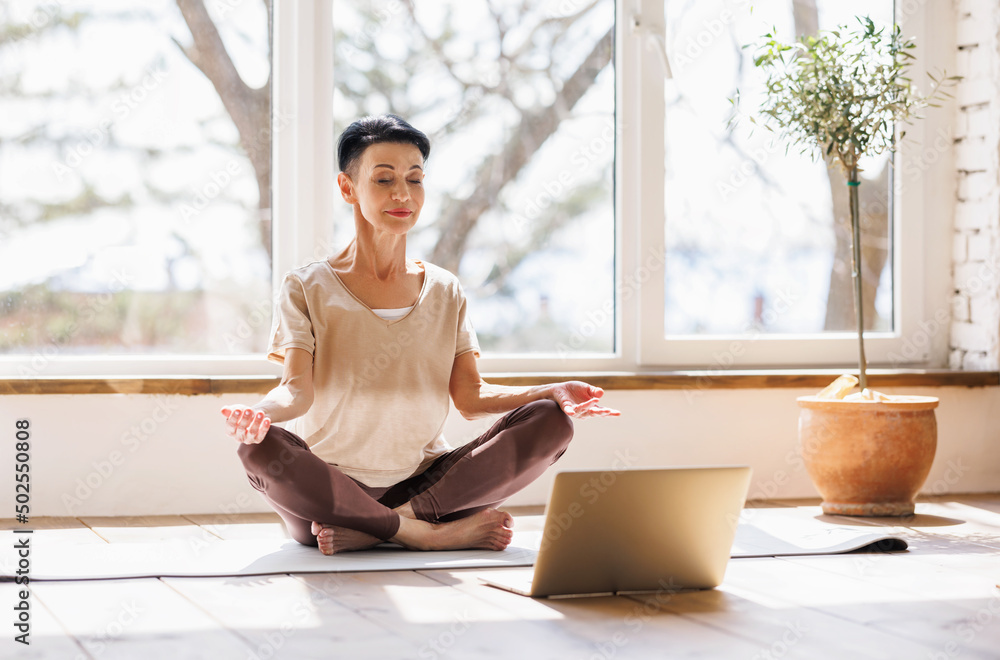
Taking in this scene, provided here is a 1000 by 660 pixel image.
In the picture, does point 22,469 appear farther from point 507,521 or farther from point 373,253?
point 507,521

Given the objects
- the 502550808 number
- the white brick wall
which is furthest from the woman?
the white brick wall

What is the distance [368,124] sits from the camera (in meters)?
2.40

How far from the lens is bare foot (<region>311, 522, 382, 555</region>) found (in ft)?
7.36

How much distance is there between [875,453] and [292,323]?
5.50ft

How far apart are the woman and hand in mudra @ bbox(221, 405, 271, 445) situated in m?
0.20

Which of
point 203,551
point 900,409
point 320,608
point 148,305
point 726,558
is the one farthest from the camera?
→ point 148,305

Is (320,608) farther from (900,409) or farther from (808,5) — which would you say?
(808,5)

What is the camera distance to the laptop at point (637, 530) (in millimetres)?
1745

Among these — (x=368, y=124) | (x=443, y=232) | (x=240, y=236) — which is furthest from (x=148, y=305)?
(x=368, y=124)

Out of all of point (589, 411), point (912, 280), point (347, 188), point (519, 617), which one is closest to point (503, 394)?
point (589, 411)

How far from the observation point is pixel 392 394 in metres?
2.41

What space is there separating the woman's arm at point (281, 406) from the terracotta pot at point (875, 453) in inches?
60.5

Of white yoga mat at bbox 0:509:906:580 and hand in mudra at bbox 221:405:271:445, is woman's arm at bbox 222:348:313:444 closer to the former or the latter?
hand in mudra at bbox 221:405:271:445

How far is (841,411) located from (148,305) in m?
2.07
